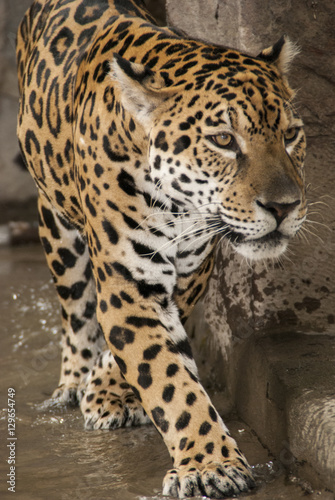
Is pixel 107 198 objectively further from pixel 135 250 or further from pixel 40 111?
pixel 40 111

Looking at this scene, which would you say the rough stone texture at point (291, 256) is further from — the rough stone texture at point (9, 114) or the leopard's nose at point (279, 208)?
the rough stone texture at point (9, 114)

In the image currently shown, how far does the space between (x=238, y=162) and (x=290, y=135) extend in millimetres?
308

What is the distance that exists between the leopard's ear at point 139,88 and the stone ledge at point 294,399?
1374 millimetres

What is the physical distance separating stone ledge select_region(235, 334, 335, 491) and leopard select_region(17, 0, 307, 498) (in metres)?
0.31

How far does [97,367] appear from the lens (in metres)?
5.07

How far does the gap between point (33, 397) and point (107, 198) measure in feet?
5.85

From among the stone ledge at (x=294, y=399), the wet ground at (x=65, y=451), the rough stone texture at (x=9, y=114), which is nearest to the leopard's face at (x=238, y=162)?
the stone ledge at (x=294, y=399)

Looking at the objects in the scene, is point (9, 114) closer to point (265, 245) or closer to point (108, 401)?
point (108, 401)

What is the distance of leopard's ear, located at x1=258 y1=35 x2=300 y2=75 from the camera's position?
4.02 meters

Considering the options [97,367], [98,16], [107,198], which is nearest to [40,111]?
[98,16]

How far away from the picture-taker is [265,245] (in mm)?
3648

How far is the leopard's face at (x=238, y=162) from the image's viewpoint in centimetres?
354

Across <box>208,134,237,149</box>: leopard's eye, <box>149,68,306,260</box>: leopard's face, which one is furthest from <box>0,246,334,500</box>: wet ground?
<box>208,134,237,149</box>: leopard's eye

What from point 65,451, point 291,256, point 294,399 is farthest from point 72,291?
point 294,399
